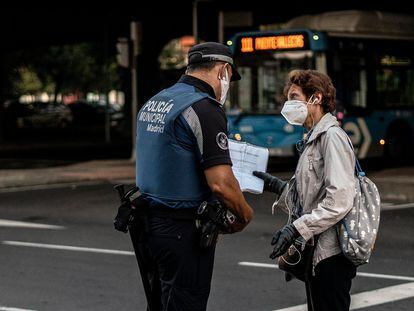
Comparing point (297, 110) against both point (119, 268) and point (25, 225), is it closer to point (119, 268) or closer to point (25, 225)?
point (119, 268)

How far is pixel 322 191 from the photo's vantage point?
4.86 meters

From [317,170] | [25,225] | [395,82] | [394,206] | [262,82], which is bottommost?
[394,206]

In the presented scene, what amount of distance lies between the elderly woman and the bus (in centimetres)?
1474

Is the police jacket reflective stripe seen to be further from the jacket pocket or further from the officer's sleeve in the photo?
the jacket pocket

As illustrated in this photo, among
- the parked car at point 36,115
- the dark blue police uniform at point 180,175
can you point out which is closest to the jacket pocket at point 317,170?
the dark blue police uniform at point 180,175

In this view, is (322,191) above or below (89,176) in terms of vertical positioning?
above

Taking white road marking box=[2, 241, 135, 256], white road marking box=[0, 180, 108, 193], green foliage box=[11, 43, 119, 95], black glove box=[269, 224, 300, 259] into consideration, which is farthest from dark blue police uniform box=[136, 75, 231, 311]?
green foliage box=[11, 43, 119, 95]

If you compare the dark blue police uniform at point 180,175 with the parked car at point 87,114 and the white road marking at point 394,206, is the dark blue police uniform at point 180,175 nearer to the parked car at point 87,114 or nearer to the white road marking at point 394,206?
the white road marking at point 394,206

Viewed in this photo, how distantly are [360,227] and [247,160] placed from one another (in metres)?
0.67

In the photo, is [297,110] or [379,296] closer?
[297,110]

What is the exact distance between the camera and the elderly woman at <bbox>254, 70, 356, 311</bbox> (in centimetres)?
475

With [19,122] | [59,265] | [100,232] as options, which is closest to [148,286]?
[59,265]

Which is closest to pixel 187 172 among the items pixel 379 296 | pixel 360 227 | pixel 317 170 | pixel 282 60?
pixel 317 170

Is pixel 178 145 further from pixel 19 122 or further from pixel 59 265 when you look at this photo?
pixel 19 122
